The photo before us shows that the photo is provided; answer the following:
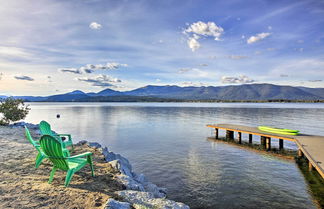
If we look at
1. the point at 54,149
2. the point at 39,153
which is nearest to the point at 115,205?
the point at 54,149

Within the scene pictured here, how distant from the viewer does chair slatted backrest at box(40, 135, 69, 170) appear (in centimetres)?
578

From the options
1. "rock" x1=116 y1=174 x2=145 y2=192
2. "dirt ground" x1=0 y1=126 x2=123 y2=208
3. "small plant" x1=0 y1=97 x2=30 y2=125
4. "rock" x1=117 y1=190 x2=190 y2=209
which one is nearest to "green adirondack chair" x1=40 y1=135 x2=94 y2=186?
"dirt ground" x1=0 y1=126 x2=123 y2=208

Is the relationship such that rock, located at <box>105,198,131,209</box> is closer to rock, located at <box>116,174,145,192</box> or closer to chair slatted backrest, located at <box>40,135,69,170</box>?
rock, located at <box>116,174,145,192</box>

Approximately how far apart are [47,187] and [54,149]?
120 centimetres

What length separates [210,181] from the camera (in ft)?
33.8

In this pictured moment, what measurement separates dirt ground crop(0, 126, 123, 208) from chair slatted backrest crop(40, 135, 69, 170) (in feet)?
2.50

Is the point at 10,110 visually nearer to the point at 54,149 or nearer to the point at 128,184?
the point at 54,149

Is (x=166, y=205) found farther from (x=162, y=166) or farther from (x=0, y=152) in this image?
(x=0, y=152)

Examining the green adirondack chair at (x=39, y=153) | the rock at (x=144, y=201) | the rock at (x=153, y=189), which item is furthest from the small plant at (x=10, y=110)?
the rock at (x=144, y=201)

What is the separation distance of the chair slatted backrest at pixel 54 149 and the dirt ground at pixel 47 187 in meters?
0.76

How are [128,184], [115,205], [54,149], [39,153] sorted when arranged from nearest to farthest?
[115,205], [54,149], [128,184], [39,153]

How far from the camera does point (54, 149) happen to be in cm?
584

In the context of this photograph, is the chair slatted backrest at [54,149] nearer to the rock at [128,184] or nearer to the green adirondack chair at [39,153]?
the green adirondack chair at [39,153]

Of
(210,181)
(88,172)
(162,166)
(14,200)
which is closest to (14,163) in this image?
(88,172)
